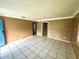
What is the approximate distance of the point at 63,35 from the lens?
13.6ft

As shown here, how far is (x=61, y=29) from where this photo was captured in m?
4.25

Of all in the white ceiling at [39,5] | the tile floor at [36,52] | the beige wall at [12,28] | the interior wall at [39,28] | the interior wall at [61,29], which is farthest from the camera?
the interior wall at [39,28]

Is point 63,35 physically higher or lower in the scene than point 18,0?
lower

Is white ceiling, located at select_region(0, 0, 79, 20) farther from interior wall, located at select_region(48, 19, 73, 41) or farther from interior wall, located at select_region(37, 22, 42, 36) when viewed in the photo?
interior wall, located at select_region(37, 22, 42, 36)

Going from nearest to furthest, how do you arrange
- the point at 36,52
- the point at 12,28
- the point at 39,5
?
the point at 39,5, the point at 36,52, the point at 12,28

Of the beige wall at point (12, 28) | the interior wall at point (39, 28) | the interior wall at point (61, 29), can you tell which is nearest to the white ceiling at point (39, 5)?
the beige wall at point (12, 28)

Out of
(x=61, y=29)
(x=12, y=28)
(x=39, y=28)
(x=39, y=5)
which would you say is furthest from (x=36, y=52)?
(x=39, y=28)

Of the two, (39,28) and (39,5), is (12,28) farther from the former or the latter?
(39,28)

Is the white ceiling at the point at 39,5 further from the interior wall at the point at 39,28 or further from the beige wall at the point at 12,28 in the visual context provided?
the interior wall at the point at 39,28

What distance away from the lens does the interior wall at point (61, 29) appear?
12.4ft

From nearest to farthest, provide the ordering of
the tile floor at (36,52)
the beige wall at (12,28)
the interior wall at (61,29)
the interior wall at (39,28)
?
the tile floor at (36,52), the beige wall at (12,28), the interior wall at (61,29), the interior wall at (39,28)

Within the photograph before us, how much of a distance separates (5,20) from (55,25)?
423cm

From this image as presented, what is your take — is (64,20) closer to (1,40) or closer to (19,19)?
(19,19)

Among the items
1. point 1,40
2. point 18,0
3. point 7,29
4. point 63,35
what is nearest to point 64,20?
point 63,35
